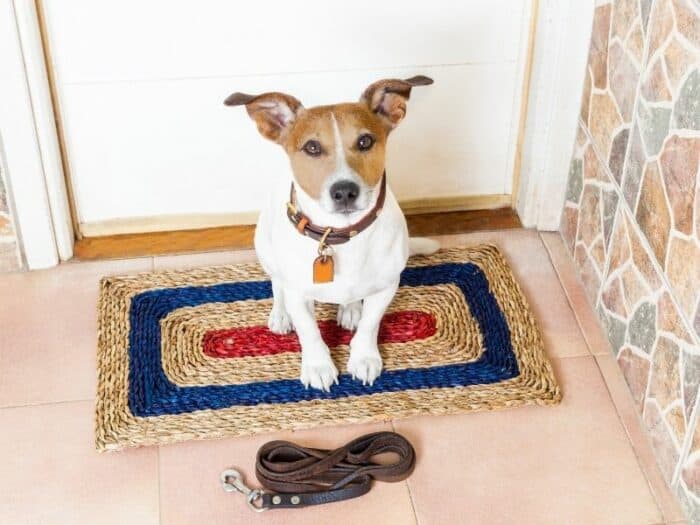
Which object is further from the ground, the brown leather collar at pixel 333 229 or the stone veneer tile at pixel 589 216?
the brown leather collar at pixel 333 229

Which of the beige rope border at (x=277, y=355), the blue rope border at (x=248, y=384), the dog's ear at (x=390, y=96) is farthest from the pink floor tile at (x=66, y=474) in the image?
the dog's ear at (x=390, y=96)

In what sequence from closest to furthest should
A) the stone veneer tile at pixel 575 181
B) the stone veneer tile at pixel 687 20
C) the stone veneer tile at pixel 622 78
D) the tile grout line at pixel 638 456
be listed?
the stone veneer tile at pixel 687 20 → the tile grout line at pixel 638 456 → the stone veneer tile at pixel 622 78 → the stone veneer tile at pixel 575 181

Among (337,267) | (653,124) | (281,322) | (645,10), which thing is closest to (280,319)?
(281,322)

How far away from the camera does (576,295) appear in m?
2.25

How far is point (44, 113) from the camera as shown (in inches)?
83.7

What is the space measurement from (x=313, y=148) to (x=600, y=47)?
0.75 meters

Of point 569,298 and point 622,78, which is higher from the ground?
point 622,78

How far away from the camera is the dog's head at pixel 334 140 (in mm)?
1703

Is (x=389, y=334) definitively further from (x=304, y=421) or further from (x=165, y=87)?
(x=165, y=87)

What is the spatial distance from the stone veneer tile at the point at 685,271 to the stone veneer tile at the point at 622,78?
1.08ft

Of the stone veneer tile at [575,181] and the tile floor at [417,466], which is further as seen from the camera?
the stone veneer tile at [575,181]

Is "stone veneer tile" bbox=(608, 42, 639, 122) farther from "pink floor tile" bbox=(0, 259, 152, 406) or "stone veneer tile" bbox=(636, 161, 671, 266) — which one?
"pink floor tile" bbox=(0, 259, 152, 406)

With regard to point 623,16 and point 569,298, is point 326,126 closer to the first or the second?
point 623,16

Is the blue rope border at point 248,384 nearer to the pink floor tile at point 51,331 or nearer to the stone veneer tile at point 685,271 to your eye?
the pink floor tile at point 51,331
